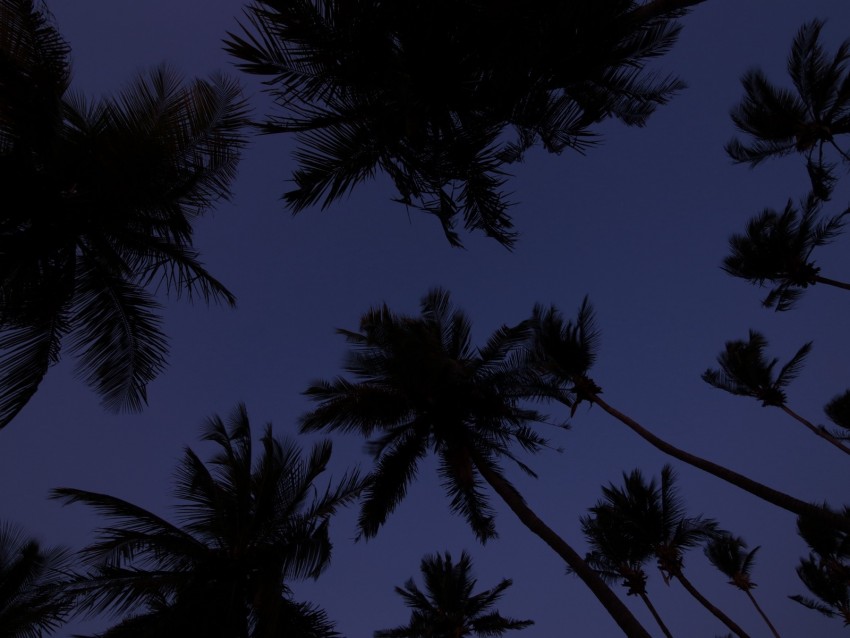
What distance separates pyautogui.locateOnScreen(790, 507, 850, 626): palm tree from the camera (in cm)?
1912

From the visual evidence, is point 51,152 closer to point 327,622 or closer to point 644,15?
point 644,15

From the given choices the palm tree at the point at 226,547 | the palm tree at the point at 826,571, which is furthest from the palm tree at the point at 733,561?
the palm tree at the point at 226,547

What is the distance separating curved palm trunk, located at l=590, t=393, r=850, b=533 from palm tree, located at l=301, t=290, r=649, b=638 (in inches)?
78.2

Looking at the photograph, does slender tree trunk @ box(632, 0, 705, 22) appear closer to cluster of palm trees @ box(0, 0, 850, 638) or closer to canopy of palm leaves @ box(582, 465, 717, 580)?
cluster of palm trees @ box(0, 0, 850, 638)

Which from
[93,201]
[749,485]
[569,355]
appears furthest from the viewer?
[569,355]

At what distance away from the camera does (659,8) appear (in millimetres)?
5770

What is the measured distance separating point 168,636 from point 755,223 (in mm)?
18297

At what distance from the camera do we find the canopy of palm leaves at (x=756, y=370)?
17297 mm

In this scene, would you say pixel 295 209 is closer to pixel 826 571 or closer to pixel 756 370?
pixel 756 370

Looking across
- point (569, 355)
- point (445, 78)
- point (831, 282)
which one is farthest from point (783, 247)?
point (445, 78)

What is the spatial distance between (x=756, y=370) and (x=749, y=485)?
32.8 feet

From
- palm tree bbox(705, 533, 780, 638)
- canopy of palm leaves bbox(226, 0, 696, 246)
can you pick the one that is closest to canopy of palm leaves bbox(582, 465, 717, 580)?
palm tree bbox(705, 533, 780, 638)

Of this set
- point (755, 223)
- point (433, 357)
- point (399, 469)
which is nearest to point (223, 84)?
point (433, 357)

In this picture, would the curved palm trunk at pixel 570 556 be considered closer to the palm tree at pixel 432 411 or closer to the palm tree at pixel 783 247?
the palm tree at pixel 432 411
